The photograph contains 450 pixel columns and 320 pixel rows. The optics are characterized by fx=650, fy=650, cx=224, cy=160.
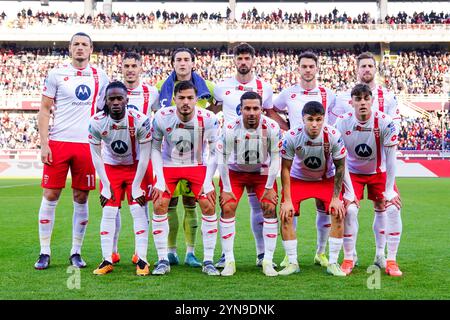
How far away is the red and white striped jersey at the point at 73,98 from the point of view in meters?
7.24

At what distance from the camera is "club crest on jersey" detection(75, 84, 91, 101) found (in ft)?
23.9

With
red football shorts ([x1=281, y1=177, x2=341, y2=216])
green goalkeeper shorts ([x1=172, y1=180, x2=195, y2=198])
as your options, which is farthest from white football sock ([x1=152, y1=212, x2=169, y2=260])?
red football shorts ([x1=281, y1=177, x2=341, y2=216])

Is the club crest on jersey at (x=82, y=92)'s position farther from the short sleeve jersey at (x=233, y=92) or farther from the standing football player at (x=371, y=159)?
the standing football player at (x=371, y=159)

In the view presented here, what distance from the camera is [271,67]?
3919 cm

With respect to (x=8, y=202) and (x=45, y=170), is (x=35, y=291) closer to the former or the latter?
(x=45, y=170)

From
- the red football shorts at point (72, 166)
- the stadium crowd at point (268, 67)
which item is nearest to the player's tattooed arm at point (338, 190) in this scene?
the red football shorts at point (72, 166)

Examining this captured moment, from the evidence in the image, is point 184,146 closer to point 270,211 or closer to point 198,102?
point 198,102

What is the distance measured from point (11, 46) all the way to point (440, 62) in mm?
26483

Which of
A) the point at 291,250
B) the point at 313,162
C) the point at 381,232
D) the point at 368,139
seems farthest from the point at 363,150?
the point at 291,250

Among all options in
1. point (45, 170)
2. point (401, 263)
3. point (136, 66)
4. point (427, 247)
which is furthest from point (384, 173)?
point (45, 170)

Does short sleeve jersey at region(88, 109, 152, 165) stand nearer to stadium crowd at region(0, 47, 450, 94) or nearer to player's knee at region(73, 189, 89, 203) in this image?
player's knee at region(73, 189, 89, 203)

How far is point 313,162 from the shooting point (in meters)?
6.93

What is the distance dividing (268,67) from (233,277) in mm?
33448

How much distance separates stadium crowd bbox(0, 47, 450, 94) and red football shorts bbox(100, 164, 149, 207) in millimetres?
30309
